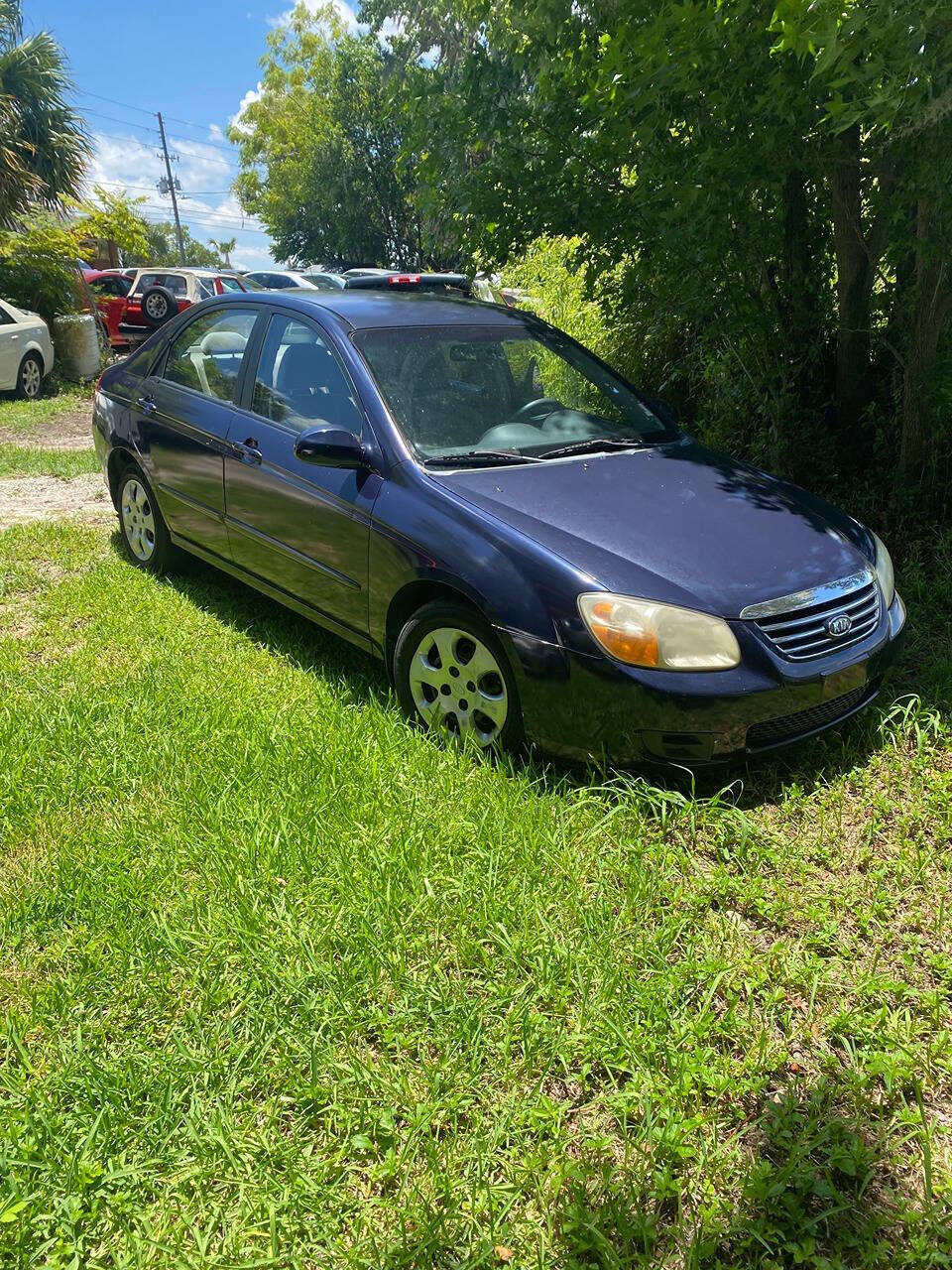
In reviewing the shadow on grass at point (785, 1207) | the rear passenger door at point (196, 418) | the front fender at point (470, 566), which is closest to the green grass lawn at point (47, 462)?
the rear passenger door at point (196, 418)

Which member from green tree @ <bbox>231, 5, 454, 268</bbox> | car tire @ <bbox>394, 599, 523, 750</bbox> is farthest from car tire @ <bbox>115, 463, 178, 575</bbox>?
green tree @ <bbox>231, 5, 454, 268</bbox>

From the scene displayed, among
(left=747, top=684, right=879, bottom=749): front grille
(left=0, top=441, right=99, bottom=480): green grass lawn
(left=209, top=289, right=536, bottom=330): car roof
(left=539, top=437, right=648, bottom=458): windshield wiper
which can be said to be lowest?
(left=747, top=684, right=879, bottom=749): front grille

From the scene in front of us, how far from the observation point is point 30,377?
13.4 metres

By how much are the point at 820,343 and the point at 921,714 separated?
3.05 m

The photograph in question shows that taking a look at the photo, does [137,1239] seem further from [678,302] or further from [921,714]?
[678,302]

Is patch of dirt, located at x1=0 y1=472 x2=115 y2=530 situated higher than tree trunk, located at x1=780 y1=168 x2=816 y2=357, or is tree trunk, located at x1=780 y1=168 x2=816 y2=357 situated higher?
tree trunk, located at x1=780 y1=168 x2=816 y2=357

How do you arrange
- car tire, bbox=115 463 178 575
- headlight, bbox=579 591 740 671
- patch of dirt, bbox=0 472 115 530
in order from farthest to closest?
patch of dirt, bbox=0 472 115 530 < car tire, bbox=115 463 178 575 < headlight, bbox=579 591 740 671

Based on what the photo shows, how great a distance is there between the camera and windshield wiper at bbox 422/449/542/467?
11.7ft

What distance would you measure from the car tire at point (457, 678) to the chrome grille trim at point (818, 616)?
2.68 feet

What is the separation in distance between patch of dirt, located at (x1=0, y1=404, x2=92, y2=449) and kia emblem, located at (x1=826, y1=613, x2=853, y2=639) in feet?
29.2

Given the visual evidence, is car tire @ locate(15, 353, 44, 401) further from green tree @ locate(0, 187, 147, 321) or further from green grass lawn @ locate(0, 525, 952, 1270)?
green grass lawn @ locate(0, 525, 952, 1270)

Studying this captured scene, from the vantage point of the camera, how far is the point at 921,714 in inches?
143

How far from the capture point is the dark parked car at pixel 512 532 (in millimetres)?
2955

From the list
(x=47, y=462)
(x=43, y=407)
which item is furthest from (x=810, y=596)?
(x=43, y=407)
